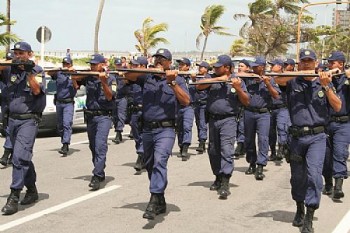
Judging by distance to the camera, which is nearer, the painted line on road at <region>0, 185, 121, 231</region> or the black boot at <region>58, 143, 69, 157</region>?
the painted line on road at <region>0, 185, 121, 231</region>

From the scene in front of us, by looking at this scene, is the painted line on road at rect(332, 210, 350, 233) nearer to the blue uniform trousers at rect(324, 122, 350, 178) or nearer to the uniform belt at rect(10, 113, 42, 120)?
the blue uniform trousers at rect(324, 122, 350, 178)

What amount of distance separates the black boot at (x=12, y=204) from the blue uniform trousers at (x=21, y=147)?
0.29ft

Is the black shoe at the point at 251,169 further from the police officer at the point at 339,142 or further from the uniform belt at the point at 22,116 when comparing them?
the uniform belt at the point at 22,116

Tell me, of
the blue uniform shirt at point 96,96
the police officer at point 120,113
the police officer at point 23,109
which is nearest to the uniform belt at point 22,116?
the police officer at point 23,109

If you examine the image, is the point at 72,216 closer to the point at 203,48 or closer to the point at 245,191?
the point at 245,191

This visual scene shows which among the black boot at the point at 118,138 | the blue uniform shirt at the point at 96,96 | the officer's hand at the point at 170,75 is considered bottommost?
the black boot at the point at 118,138

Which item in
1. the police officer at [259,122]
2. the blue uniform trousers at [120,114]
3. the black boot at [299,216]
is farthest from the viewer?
the blue uniform trousers at [120,114]

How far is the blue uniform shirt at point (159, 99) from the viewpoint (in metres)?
6.84

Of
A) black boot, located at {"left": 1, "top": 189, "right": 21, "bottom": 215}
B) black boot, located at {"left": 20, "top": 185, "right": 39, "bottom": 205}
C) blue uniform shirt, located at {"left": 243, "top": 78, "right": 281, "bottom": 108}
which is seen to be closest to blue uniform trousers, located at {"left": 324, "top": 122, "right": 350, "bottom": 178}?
blue uniform shirt, located at {"left": 243, "top": 78, "right": 281, "bottom": 108}

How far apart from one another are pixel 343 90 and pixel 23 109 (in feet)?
14.3

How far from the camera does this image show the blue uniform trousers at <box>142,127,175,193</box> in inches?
258

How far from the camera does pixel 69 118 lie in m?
11.9

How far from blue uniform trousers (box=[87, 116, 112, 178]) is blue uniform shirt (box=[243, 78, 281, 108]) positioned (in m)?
2.57

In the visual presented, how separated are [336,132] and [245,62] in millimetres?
2817
